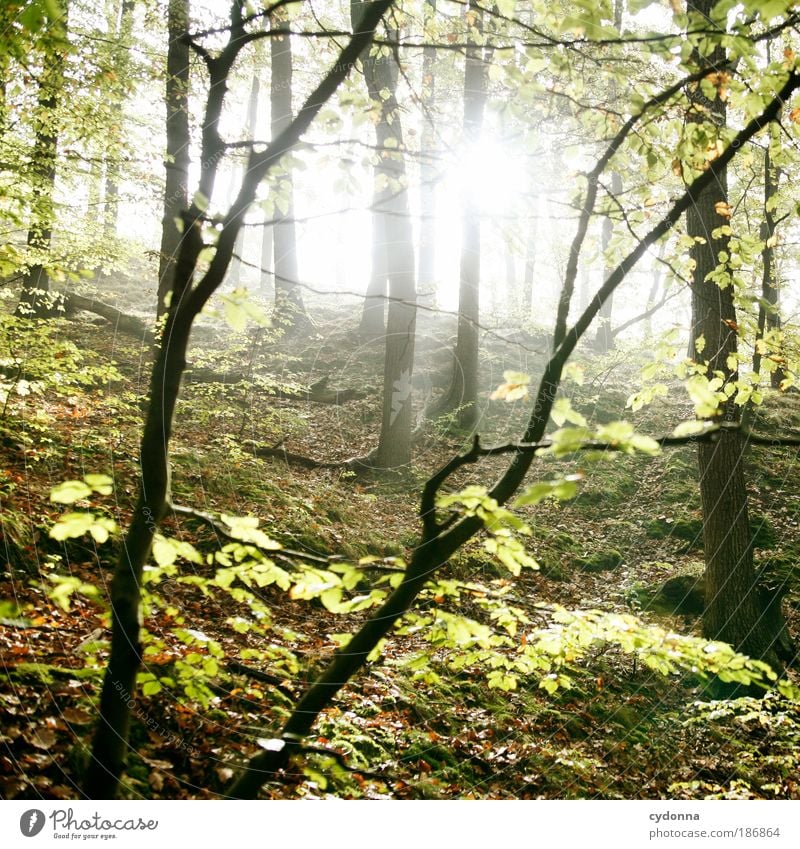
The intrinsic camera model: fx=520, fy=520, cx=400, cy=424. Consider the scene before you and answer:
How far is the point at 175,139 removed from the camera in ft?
15.9

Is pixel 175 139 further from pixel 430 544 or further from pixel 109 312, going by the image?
pixel 430 544

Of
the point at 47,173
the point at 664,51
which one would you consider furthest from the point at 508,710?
the point at 47,173

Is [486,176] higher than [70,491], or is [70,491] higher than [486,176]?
[486,176]

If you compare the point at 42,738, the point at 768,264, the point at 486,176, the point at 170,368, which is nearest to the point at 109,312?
the point at 486,176

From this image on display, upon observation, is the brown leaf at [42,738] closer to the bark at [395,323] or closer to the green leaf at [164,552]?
the green leaf at [164,552]

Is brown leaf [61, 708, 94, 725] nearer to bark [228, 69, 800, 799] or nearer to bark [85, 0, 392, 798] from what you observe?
bark [85, 0, 392, 798]

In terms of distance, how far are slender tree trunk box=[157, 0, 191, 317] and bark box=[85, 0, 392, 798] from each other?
2.90 metres

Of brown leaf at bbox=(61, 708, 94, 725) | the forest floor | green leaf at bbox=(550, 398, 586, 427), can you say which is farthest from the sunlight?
brown leaf at bbox=(61, 708, 94, 725)

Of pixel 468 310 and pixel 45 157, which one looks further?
pixel 468 310

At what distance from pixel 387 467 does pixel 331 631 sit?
1.86 meters

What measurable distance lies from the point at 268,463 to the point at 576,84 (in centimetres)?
327

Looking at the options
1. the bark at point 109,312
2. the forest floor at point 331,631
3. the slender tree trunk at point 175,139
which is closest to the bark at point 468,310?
the forest floor at point 331,631
